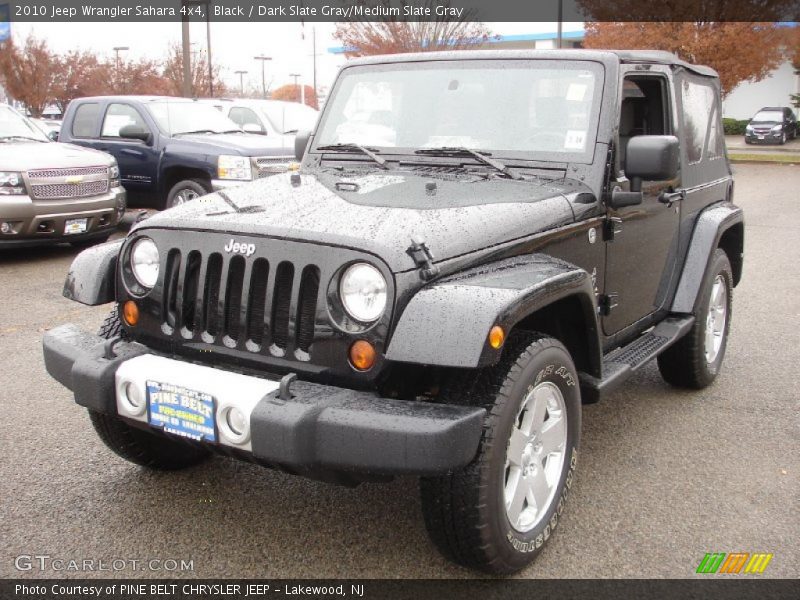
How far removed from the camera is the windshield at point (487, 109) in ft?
12.1

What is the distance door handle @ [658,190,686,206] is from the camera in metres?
4.19

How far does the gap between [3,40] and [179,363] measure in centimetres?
3434

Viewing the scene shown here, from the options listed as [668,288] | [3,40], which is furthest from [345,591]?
[3,40]

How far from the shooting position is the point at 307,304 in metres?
2.74

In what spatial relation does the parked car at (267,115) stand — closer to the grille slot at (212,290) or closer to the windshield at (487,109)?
the windshield at (487,109)

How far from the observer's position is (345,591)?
2.86 m

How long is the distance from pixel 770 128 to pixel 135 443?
35.5 meters

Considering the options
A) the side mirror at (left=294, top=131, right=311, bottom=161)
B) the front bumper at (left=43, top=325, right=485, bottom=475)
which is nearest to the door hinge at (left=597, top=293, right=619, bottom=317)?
the front bumper at (left=43, top=325, right=485, bottom=475)

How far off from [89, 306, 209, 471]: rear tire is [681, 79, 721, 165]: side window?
312 centimetres

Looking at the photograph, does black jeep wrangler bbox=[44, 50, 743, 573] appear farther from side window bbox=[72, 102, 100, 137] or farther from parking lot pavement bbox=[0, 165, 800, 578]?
side window bbox=[72, 102, 100, 137]

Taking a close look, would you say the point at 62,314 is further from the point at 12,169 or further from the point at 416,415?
Result: the point at 416,415

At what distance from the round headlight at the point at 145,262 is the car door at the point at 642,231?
200 cm

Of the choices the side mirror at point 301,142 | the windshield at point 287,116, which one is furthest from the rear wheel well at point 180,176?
the side mirror at point 301,142

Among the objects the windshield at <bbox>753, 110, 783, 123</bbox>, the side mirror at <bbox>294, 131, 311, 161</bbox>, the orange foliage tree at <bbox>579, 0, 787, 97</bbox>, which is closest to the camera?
the side mirror at <bbox>294, 131, 311, 161</bbox>
